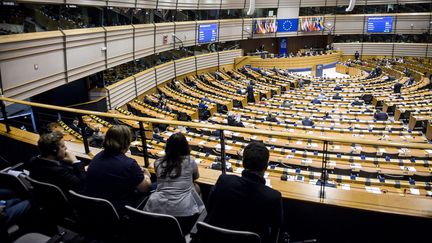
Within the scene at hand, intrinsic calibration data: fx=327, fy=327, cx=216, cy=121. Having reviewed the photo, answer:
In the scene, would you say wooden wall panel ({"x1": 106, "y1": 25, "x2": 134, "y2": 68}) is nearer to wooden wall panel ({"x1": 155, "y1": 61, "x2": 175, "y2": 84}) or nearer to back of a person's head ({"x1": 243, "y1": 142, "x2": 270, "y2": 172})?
Answer: wooden wall panel ({"x1": 155, "y1": 61, "x2": 175, "y2": 84})

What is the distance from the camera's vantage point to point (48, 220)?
11.6 ft

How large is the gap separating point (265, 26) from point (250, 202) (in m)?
31.4

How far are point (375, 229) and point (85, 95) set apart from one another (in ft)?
49.4

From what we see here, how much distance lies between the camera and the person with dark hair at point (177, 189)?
2838 mm

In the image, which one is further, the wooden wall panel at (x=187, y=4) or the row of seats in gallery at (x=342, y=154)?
the wooden wall panel at (x=187, y=4)

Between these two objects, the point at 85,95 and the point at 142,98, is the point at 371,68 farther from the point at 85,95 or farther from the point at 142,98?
the point at 85,95

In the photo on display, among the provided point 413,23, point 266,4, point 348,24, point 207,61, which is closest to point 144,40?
point 207,61

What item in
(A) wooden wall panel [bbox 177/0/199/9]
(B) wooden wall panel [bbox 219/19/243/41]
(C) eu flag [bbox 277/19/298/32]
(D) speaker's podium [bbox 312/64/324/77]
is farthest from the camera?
(C) eu flag [bbox 277/19/298/32]

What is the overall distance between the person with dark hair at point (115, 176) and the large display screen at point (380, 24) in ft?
115

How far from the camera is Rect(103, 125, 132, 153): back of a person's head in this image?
9.73 ft

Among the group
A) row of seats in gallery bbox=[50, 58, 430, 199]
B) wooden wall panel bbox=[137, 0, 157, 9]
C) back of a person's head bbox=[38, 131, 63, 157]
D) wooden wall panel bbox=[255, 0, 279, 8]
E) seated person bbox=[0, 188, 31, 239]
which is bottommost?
row of seats in gallery bbox=[50, 58, 430, 199]

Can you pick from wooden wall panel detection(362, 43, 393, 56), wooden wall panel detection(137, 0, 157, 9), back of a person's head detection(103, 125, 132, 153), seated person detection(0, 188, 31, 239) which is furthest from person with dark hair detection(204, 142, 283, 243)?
wooden wall panel detection(362, 43, 393, 56)

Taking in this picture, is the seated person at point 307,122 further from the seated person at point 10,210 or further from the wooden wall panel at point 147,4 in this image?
the wooden wall panel at point 147,4

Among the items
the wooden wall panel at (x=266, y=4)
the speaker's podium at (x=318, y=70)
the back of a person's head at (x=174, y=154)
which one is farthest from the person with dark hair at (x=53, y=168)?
the wooden wall panel at (x=266, y=4)
